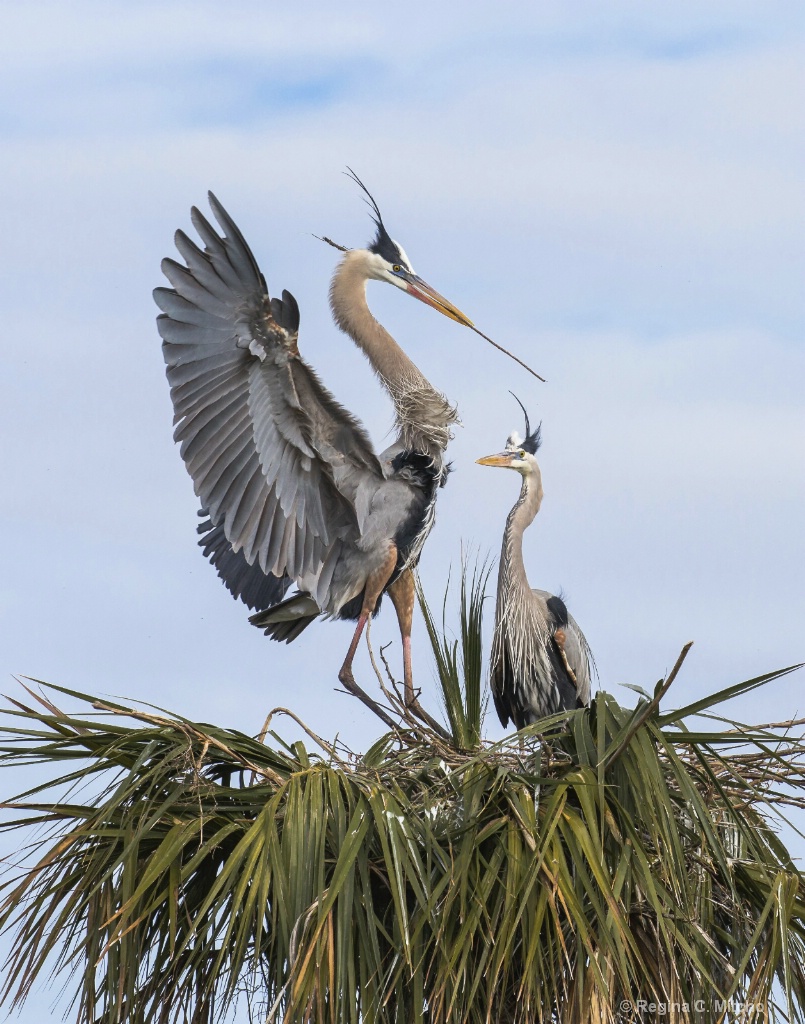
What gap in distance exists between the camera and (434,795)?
15.7 ft

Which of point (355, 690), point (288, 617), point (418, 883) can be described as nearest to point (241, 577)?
point (288, 617)

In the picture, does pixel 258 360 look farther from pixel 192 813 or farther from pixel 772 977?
pixel 772 977

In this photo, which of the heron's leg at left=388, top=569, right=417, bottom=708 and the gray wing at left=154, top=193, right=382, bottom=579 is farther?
the heron's leg at left=388, top=569, right=417, bottom=708

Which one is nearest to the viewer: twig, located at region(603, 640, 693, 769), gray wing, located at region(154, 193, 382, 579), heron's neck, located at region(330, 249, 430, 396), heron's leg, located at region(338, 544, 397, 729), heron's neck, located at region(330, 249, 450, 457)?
twig, located at region(603, 640, 693, 769)

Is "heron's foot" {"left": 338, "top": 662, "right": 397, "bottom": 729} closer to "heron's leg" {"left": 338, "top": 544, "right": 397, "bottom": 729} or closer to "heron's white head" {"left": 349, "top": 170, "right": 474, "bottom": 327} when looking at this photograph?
"heron's leg" {"left": 338, "top": 544, "right": 397, "bottom": 729}

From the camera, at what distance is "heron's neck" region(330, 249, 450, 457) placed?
720 cm

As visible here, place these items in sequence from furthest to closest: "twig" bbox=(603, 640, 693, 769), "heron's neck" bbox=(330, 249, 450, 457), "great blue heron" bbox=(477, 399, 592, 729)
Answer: "great blue heron" bbox=(477, 399, 592, 729), "heron's neck" bbox=(330, 249, 450, 457), "twig" bbox=(603, 640, 693, 769)

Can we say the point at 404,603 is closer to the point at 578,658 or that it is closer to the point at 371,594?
the point at 371,594

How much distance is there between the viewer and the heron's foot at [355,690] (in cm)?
659

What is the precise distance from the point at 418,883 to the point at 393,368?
3686 mm

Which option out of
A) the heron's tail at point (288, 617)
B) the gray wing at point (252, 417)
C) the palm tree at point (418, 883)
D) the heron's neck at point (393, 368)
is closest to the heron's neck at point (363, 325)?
the heron's neck at point (393, 368)

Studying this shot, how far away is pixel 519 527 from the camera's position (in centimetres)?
850

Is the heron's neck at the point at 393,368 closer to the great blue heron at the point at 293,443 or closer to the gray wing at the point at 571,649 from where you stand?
the great blue heron at the point at 293,443

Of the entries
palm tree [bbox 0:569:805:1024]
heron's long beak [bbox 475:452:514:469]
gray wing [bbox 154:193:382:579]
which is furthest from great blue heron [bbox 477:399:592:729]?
palm tree [bbox 0:569:805:1024]
